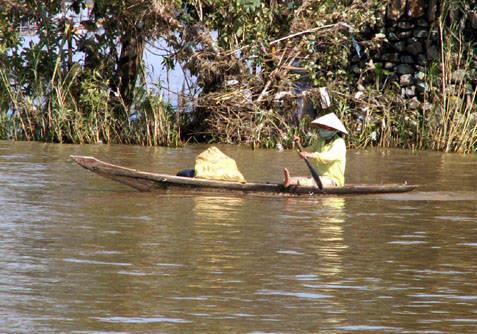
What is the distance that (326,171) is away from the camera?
13.6 metres

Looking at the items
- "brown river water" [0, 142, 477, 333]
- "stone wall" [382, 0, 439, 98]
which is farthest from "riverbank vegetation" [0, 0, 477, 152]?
"brown river water" [0, 142, 477, 333]

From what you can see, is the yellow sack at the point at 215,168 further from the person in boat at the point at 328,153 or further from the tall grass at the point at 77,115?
the tall grass at the point at 77,115

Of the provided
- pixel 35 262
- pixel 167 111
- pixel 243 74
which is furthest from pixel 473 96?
pixel 35 262

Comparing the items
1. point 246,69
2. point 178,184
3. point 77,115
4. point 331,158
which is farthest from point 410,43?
point 178,184

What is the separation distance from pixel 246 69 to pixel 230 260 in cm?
1192

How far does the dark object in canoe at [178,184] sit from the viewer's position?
1293cm

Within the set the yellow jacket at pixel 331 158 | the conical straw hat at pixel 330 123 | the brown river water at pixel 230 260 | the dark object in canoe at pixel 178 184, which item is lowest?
the brown river water at pixel 230 260

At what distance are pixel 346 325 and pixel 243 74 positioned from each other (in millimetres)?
13981

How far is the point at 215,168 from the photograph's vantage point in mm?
13500

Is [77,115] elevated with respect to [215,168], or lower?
elevated

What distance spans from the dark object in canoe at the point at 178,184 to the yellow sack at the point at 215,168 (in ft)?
0.96

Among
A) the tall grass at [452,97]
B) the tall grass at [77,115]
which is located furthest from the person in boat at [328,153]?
the tall grass at [77,115]

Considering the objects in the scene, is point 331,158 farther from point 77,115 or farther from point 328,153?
point 77,115

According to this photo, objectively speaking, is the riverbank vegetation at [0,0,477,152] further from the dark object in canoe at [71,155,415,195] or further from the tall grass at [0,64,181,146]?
the dark object in canoe at [71,155,415,195]
